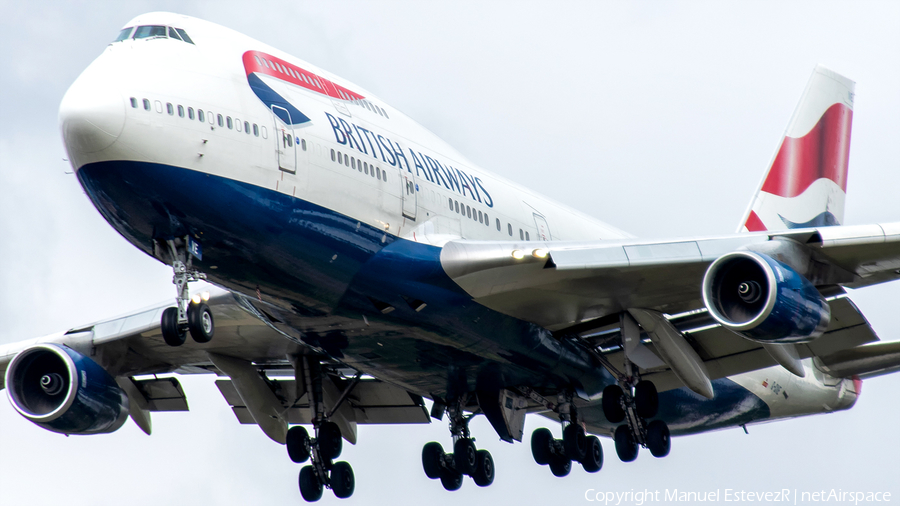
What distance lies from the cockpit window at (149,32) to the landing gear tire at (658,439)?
485 inches

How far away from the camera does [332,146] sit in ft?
58.1

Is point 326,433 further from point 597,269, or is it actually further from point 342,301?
point 597,269

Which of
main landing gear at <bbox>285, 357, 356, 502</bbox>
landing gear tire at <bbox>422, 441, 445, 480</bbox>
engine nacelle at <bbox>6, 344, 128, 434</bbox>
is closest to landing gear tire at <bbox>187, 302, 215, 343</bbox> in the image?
main landing gear at <bbox>285, 357, 356, 502</bbox>

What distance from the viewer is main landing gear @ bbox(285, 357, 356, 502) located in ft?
78.5

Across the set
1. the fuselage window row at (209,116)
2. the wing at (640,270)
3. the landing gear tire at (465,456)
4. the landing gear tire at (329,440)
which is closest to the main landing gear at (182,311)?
the fuselage window row at (209,116)

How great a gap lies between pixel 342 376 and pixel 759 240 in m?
10.7

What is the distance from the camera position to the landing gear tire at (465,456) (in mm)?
24453

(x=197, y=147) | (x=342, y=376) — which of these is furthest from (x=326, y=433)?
(x=197, y=147)

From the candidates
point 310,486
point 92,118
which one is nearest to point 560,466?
point 310,486

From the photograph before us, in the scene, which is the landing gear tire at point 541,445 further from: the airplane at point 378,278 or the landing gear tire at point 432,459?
the landing gear tire at point 432,459

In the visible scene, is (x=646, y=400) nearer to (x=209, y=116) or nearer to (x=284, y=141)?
(x=284, y=141)

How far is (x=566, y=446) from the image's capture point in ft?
78.6

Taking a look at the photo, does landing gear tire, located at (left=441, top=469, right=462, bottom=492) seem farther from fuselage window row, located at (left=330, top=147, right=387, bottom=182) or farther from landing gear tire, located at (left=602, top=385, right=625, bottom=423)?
fuselage window row, located at (left=330, top=147, right=387, bottom=182)

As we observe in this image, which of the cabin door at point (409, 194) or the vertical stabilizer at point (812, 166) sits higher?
the vertical stabilizer at point (812, 166)
